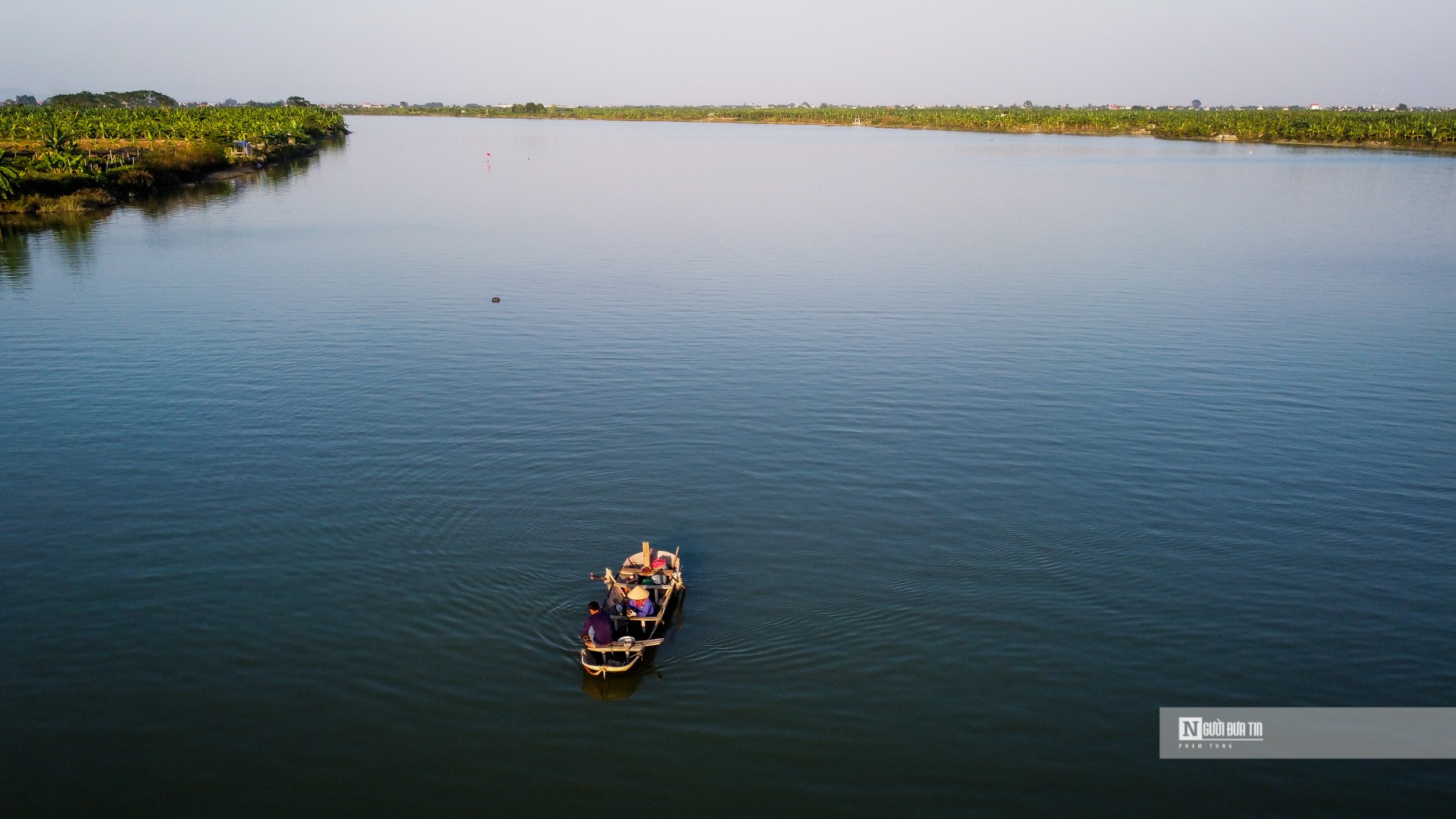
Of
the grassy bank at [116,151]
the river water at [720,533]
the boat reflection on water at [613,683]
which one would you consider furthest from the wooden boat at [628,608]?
the grassy bank at [116,151]

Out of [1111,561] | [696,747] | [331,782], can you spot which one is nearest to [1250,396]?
[1111,561]

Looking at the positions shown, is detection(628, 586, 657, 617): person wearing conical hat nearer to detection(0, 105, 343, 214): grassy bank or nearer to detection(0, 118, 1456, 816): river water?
detection(0, 118, 1456, 816): river water

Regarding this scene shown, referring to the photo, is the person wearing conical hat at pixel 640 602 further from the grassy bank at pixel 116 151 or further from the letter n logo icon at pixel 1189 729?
the grassy bank at pixel 116 151

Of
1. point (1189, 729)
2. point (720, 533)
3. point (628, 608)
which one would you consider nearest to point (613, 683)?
point (628, 608)

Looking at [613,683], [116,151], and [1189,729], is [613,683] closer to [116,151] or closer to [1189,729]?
[1189,729]

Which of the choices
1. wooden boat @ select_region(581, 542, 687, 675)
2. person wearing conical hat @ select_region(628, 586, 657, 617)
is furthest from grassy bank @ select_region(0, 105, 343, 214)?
person wearing conical hat @ select_region(628, 586, 657, 617)

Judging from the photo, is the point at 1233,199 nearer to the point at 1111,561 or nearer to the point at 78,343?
the point at 1111,561
